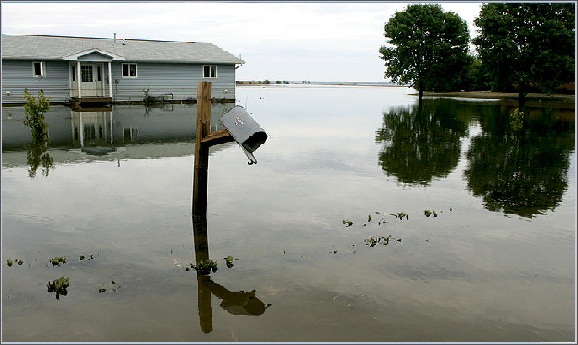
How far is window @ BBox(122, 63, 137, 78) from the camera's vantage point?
41.0 metres

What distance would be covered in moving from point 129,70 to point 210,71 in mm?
6653

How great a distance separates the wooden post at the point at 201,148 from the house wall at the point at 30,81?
32.6 meters

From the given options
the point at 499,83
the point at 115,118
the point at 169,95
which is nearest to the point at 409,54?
the point at 499,83

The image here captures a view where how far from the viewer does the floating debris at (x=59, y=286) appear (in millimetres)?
6503

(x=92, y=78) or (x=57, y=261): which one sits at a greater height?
(x=92, y=78)

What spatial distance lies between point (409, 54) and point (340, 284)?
53231mm

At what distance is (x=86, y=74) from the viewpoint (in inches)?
1529

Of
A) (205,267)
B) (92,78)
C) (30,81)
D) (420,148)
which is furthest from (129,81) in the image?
(205,267)

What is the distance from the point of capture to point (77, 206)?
10.6 meters

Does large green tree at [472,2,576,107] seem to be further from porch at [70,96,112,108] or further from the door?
the door

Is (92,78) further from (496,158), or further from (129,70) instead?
(496,158)

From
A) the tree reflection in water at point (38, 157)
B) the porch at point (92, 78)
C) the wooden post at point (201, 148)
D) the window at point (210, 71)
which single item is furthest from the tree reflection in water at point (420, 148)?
the porch at point (92, 78)

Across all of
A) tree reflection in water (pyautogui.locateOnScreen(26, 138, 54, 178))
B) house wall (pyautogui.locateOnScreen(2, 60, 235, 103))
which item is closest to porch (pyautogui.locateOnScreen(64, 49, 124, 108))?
house wall (pyautogui.locateOnScreen(2, 60, 235, 103))

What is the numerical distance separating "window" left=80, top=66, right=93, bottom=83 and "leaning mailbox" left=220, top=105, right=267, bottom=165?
111 feet
